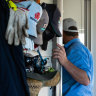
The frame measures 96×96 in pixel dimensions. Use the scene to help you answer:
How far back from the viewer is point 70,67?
1308mm

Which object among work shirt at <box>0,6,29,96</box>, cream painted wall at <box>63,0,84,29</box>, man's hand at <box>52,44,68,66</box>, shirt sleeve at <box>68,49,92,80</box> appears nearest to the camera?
work shirt at <box>0,6,29,96</box>

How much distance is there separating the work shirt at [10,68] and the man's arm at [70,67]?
1.52ft

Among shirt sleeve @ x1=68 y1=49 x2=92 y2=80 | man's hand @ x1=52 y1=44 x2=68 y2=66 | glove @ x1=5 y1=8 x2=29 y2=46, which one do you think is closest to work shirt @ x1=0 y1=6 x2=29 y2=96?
glove @ x1=5 y1=8 x2=29 y2=46

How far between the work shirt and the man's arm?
46 centimetres

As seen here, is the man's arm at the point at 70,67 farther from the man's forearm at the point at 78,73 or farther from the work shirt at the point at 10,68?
the work shirt at the point at 10,68

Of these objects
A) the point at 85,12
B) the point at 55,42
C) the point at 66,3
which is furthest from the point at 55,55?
the point at 85,12

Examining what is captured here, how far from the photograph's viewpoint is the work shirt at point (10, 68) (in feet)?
2.42

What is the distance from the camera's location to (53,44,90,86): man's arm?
1258 millimetres

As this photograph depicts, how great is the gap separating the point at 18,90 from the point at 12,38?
0.25 metres

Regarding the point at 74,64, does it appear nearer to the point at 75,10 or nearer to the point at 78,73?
the point at 78,73

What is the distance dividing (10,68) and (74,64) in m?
0.72

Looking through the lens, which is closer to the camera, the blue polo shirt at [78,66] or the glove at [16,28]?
the glove at [16,28]

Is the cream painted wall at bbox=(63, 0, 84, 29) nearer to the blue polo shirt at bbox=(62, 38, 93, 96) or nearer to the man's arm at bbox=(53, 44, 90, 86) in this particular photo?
the blue polo shirt at bbox=(62, 38, 93, 96)

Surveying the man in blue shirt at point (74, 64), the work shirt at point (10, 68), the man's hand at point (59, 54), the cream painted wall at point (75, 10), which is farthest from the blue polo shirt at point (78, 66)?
the cream painted wall at point (75, 10)
